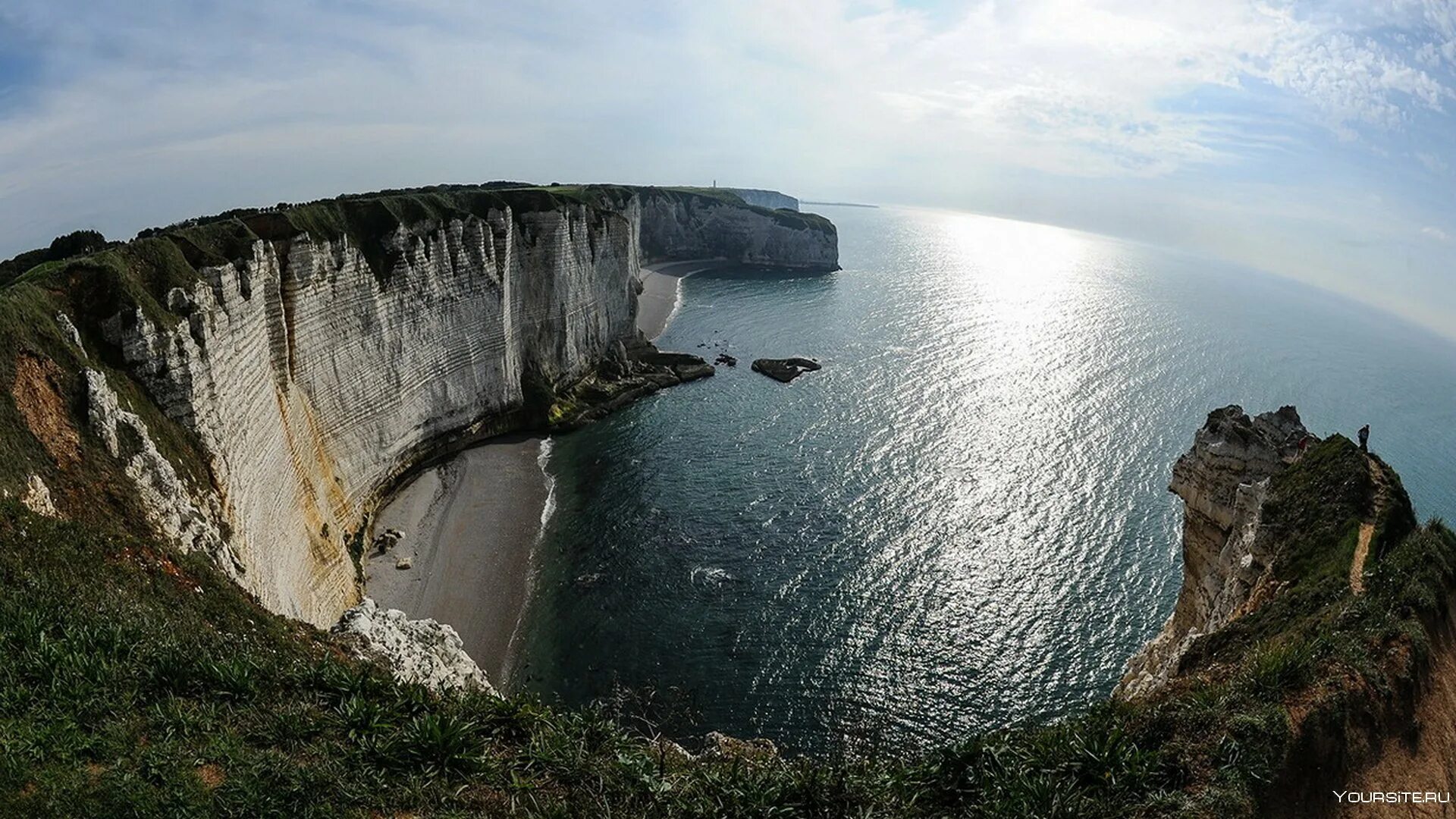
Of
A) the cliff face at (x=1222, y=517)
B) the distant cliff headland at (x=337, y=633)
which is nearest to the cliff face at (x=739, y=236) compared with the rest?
the distant cliff headland at (x=337, y=633)

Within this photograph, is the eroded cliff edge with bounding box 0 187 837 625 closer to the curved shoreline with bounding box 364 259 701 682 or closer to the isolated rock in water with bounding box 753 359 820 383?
the curved shoreline with bounding box 364 259 701 682

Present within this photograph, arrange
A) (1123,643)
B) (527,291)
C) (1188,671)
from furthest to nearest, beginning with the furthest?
(527,291), (1123,643), (1188,671)

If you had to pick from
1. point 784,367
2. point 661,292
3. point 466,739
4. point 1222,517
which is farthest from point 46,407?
point 661,292

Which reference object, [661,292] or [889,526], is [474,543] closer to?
[889,526]

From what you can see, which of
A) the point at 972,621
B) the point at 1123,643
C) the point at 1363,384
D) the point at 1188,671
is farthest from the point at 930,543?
the point at 1363,384

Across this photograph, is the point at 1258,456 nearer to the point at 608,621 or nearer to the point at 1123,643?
the point at 1123,643

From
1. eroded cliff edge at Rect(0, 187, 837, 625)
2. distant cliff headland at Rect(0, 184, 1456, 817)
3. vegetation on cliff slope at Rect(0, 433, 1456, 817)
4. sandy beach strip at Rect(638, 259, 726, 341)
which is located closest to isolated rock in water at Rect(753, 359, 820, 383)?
eroded cliff edge at Rect(0, 187, 837, 625)
